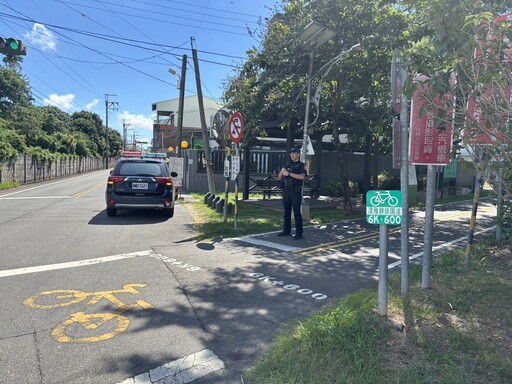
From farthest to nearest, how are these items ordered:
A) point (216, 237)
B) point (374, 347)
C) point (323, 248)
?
point (216, 237)
point (323, 248)
point (374, 347)

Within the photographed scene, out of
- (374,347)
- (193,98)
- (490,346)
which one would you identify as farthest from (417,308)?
(193,98)

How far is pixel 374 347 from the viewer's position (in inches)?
125

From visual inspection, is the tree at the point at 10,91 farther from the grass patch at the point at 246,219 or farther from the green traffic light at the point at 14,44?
the grass patch at the point at 246,219

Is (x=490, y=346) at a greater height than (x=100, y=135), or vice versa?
(x=100, y=135)

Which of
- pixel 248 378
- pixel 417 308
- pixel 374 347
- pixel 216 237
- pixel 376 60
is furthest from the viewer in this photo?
pixel 376 60

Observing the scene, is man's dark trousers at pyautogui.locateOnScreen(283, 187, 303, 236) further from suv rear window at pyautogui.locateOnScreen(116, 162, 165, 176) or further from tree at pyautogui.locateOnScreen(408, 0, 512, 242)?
tree at pyautogui.locateOnScreen(408, 0, 512, 242)

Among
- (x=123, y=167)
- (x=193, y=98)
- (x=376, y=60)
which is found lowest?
(x=123, y=167)

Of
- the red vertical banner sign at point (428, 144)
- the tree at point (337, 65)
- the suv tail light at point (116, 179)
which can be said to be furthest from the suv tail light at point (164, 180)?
the red vertical banner sign at point (428, 144)

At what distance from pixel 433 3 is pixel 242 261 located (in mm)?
4453

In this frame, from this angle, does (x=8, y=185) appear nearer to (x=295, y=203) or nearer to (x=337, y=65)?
(x=337, y=65)

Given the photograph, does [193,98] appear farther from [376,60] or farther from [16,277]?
[16,277]

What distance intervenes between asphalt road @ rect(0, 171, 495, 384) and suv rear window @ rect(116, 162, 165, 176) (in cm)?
185

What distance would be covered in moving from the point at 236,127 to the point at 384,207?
6163 millimetres

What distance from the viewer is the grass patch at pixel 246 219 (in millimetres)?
8867
